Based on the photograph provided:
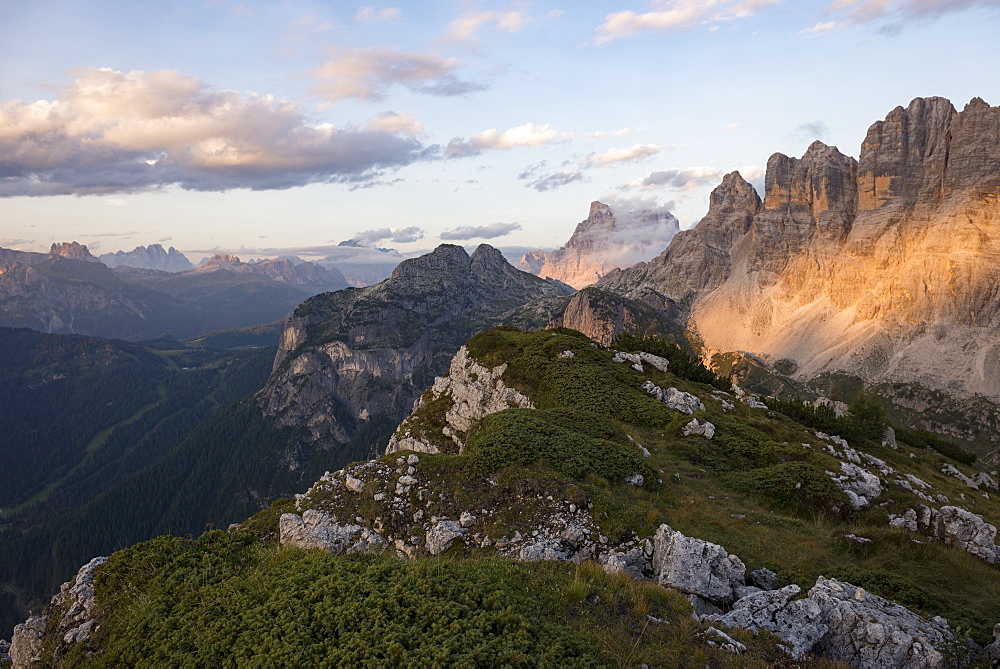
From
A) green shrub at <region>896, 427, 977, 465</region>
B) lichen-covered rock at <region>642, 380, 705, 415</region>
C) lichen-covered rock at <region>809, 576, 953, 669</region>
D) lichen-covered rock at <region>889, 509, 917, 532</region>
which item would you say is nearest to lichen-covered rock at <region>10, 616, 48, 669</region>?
lichen-covered rock at <region>809, 576, 953, 669</region>

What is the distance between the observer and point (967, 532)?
69.0 feet

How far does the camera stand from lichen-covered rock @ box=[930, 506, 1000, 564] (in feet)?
65.1

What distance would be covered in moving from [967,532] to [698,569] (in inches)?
649

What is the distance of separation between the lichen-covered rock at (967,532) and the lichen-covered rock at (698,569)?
44.0 ft

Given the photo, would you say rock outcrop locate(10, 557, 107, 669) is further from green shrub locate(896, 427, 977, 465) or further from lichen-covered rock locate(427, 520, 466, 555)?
green shrub locate(896, 427, 977, 465)

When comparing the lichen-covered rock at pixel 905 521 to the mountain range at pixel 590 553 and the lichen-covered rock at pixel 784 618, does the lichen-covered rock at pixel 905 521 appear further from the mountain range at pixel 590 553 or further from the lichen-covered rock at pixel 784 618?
the lichen-covered rock at pixel 784 618

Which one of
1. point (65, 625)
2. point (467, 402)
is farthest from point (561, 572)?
point (467, 402)

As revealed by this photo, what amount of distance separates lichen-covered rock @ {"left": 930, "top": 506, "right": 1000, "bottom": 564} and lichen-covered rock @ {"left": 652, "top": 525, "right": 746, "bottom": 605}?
1342 cm

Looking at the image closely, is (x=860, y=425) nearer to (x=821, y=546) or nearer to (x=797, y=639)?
(x=821, y=546)

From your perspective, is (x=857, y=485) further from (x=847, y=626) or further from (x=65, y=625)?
(x=65, y=625)

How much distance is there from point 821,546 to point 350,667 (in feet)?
65.3

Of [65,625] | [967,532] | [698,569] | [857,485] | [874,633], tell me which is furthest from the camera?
[857,485]

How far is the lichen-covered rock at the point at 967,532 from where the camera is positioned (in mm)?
19844

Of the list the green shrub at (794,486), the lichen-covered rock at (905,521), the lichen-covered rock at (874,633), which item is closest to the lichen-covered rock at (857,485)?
the green shrub at (794,486)
